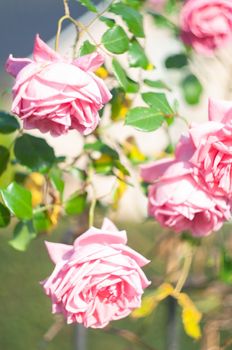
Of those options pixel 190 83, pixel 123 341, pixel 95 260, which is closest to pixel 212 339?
pixel 190 83

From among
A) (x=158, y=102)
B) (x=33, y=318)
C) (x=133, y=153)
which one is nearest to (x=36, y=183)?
(x=133, y=153)

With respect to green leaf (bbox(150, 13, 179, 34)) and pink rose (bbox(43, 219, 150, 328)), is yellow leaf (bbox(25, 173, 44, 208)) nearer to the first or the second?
green leaf (bbox(150, 13, 179, 34))

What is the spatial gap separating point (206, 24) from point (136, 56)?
14 centimetres

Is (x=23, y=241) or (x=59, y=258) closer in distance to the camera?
(x=59, y=258)

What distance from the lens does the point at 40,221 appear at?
1.29 meters

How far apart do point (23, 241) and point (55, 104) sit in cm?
46

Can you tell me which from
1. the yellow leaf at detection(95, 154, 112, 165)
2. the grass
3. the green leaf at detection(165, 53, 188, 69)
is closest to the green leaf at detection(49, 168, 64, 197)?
the yellow leaf at detection(95, 154, 112, 165)

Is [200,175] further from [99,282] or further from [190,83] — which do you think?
[190,83]

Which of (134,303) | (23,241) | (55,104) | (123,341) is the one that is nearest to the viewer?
(55,104)

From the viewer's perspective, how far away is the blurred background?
73.0 inches

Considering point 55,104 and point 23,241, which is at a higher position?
point 55,104

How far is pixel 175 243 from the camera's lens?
6.28 ft

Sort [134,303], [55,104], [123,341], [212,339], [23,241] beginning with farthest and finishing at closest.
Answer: [123,341], [212,339], [23,241], [134,303], [55,104]

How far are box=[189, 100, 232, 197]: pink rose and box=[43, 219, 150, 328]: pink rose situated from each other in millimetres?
137
